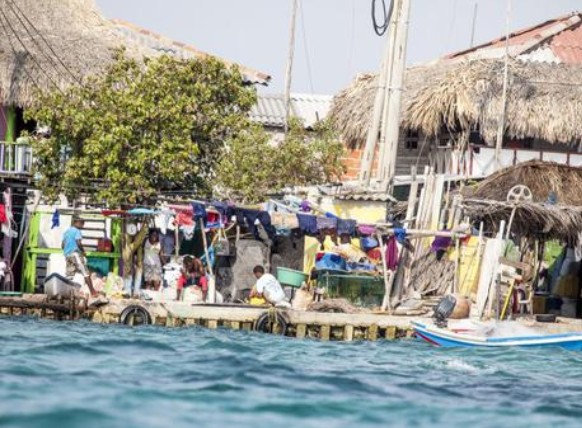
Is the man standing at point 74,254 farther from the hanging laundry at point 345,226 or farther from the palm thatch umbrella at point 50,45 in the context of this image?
the palm thatch umbrella at point 50,45

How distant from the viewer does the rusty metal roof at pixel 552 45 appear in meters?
42.2

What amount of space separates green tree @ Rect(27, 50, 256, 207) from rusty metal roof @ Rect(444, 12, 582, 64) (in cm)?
1057

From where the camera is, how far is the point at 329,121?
3941 cm

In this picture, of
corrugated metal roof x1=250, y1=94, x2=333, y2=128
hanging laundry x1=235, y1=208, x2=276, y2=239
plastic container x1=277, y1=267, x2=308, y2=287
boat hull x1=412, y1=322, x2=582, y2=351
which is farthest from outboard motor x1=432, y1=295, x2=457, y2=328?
corrugated metal roof x1=250, y1=94, x2=333, y2=128

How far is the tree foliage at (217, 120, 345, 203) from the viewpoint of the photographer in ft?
112

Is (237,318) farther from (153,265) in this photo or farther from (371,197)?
(371,197)

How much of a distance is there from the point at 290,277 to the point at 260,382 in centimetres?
1027

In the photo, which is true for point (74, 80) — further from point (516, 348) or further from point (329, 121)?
point (516, 348)

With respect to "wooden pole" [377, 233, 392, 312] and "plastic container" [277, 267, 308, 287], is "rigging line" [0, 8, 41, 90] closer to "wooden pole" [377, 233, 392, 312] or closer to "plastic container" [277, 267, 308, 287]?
"plastic container" [277, 267, 308, 287]

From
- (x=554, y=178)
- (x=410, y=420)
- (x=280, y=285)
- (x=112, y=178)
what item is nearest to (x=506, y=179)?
(x=554, y=178)

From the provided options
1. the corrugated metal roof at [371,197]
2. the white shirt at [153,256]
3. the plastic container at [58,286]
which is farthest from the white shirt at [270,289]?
the plastic container at [58,286]

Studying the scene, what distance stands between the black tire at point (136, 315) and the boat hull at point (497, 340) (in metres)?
4.95

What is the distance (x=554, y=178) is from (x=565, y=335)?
690cm

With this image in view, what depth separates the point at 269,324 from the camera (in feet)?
94.2
